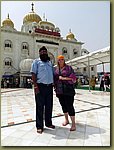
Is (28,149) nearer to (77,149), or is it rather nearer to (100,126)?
(77,149)

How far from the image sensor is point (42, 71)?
2461 millimetres

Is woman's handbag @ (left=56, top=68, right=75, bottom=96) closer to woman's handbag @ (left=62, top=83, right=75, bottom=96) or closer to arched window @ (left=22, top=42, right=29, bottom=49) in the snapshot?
woman's handbag @ (left=62, top=83, right=75, bottom=96)

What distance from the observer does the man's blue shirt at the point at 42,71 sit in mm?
2459

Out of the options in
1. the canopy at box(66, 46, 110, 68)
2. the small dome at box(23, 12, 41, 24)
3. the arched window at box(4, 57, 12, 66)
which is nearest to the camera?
the canopy at box(66, 46, 110, 68)

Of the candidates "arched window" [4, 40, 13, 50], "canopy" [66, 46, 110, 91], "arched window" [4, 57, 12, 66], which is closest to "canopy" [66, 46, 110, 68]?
"canopy" [66, 46, 110, 91]

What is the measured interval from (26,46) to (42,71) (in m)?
21.8

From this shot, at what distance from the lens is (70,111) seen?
255 centimetres

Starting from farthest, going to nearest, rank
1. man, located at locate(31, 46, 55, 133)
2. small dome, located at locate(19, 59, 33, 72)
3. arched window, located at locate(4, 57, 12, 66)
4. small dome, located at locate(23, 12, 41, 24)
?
small dome, located at locate(23, 12, 41, 24)
arched window, located at locate(4, 57, 12, 66)
small dome, located at locate(19, 59, 33, 72)
man, located at locate(31, 46, 55, 133)

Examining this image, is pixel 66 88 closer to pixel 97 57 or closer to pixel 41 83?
pixel 41 83

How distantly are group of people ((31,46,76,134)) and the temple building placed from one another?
1761 centimetres

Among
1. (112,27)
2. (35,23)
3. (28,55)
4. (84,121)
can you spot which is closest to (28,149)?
(84,121)

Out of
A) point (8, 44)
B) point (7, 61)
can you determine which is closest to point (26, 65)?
point (7, 61)

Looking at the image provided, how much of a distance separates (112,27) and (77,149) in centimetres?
144

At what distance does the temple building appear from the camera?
2091 centimetres
